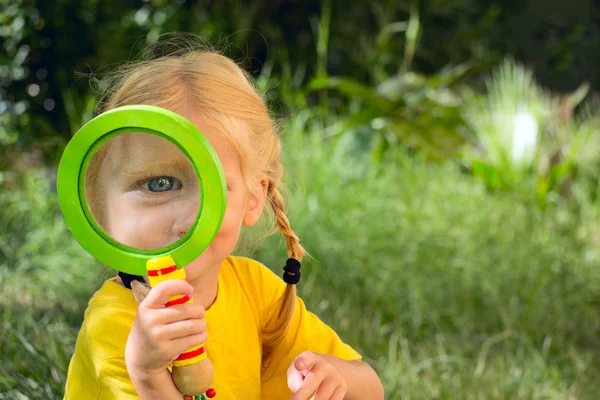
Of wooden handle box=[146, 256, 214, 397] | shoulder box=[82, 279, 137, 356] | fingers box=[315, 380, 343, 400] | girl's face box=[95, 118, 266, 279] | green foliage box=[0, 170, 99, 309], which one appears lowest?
green foliage box=[0, 170, 99, 309]

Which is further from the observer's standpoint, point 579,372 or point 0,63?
point 0,63

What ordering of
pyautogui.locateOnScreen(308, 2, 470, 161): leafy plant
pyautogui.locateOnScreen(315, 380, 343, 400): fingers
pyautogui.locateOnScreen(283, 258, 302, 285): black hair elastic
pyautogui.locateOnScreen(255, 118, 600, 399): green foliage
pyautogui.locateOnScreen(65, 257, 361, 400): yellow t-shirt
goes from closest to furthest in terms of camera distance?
1. pyautogui.locateOnScreen(65, 257, 361, 400): yellow t-shirt
2. pyautogui.locateOnScreen(315, 380, 343, 400): fingers
3. pyautogui.locateOnScreen(283, 258, 302, 285): black hair elastic
4. pyautogui.locateOnScreen(255, 118, 600, 399): green foliage
5. pyautogui.locateOnScreen(308, 2, 470, 161): leafy plant

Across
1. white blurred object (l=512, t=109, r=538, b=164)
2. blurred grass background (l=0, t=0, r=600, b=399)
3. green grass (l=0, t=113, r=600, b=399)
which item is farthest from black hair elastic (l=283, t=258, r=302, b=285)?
white blurred object (l=512, t=109, r=538, b=164)

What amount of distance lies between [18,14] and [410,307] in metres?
2.81

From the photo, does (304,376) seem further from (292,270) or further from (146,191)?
(146,191)

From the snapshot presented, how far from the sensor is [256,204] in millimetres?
1662

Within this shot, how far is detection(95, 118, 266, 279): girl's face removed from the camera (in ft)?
4.36

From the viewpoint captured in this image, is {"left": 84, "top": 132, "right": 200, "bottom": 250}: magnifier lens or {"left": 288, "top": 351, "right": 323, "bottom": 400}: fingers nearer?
{"left": 84, "top": 132, "right": 200, "bottom": 250}: magnifier lens

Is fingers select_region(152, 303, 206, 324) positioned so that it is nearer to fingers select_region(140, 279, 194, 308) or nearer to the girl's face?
fingers select_region(140, 279, 194, 308)

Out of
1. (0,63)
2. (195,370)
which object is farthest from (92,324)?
(0,63)

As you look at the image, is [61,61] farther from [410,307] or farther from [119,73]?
[119,73]

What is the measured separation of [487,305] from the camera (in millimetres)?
3307

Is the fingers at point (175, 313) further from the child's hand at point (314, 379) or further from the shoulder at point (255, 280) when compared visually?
the shoulder at point (255, 280)

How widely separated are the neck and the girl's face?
135mm
